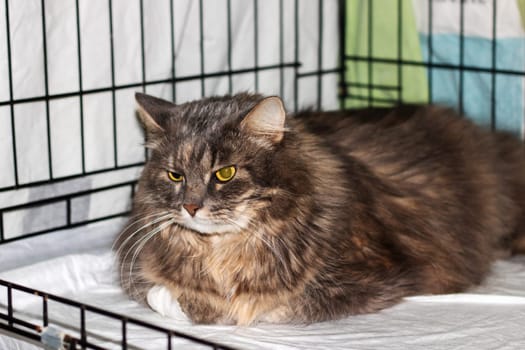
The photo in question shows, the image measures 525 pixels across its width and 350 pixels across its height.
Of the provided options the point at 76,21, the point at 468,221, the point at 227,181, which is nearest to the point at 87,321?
the point at 227,181

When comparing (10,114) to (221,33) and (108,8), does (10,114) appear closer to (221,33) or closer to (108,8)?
(108,8)

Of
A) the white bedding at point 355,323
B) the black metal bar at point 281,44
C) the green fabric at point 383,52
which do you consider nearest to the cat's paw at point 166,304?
the white bedding at point 355,323

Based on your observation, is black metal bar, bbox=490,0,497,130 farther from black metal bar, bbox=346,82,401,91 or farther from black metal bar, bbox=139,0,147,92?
black metal bar, bbox=139,0,147,92

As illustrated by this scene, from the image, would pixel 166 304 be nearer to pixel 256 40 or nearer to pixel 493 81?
pixel 256 40

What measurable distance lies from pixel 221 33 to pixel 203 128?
1111 mm

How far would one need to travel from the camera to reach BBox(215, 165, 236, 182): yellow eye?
2.23m

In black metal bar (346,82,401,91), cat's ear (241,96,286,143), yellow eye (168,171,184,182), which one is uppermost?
black metal bar (346,82,401,91)

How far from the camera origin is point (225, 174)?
7.32 feet

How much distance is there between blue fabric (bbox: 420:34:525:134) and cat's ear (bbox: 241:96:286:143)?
1.28 m

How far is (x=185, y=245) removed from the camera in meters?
2.38

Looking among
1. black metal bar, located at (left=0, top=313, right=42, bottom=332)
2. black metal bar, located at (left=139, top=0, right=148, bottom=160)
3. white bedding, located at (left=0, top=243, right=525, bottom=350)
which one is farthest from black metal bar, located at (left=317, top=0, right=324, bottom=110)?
black metal bar, located at (left=0, top=313, right=42, bottom=332)

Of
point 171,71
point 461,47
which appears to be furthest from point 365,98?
point 171,71

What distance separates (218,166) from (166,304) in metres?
0.45

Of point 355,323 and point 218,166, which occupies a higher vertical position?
point 218,166
